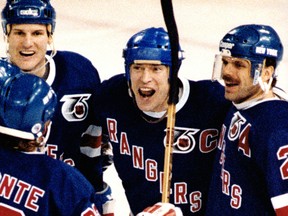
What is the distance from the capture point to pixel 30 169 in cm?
242

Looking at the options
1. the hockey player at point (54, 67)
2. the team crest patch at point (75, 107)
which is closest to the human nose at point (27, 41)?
the hockey player at point (54, 67)

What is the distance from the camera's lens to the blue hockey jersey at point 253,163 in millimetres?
2627

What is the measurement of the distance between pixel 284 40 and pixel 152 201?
322cm

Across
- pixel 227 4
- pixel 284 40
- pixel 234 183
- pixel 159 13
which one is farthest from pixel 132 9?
pixel 234 183

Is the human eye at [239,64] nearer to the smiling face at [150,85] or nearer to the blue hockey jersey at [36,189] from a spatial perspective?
the smiling face at [150,85]

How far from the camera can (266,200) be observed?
107 inches

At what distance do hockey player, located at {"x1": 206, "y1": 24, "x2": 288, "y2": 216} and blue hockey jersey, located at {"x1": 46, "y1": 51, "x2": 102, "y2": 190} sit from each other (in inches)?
25.0

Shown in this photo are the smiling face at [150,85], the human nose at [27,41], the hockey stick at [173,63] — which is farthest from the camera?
the human nose at [27,41]

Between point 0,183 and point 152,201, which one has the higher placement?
point 0,183

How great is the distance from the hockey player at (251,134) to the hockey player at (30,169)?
1.87 feet

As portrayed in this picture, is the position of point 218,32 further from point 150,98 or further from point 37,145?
point 37,145

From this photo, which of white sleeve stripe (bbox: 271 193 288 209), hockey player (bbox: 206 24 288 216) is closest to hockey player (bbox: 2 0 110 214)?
hockey player (bbox: 206 24 288 216)

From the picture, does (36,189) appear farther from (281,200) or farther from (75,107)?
(75,107)

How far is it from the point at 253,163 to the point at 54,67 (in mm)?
990
